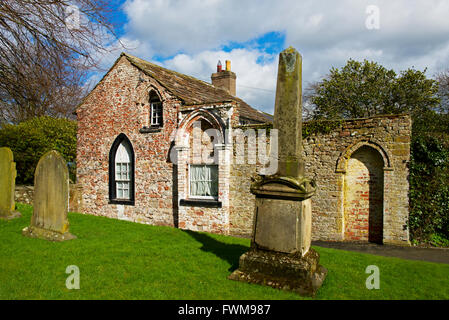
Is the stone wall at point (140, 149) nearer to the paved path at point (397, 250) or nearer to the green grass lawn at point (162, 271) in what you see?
the green grass lawn at point (162, 271)

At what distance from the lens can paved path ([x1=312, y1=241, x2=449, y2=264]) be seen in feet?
28.0

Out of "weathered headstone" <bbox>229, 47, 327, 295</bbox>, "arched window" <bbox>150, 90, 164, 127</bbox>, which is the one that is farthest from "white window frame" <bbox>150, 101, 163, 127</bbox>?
"weathered headstone" <bbox>229, 47, 327, 295</bbox>

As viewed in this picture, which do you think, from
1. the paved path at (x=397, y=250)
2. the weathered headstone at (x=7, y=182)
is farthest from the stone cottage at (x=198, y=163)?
the weathered headstone at (x=7, y=182)

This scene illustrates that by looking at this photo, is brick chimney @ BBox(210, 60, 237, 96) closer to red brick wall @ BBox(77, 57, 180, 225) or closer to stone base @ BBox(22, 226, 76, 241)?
red brick wall @ BBox(77, 57, 180, 225)

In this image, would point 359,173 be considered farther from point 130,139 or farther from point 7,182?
point 7,182

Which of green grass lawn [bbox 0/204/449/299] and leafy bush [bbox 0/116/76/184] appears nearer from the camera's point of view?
green grass lawn [bbox 0/204/449/299]

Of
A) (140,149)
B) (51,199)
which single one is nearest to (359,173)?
(140,149)

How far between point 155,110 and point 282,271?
400 inches

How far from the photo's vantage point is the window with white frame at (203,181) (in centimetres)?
1245

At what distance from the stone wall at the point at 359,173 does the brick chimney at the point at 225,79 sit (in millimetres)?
10643

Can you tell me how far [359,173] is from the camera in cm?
1054

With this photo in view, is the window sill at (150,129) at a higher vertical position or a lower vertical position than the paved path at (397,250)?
higher

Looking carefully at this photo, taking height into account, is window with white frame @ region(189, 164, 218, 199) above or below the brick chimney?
below
